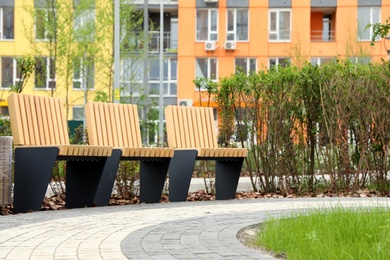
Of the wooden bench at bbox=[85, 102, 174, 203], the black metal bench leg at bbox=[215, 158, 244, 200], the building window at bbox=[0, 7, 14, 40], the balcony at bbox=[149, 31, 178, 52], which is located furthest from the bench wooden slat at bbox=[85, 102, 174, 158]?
the building window at bbox=[0, 7, 14, 40]

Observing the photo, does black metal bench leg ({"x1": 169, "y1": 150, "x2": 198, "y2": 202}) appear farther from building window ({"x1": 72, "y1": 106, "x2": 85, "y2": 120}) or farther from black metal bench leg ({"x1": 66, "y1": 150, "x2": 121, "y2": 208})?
building window ({"x1": 72, "y1": 106, "x2": 85, "y2": 120})

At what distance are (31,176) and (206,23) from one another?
42.6 meters

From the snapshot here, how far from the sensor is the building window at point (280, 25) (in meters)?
52.0

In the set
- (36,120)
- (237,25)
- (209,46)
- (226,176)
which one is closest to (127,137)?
(226,176)

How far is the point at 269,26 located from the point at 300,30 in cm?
179

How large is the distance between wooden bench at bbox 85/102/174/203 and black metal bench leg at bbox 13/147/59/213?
1340 millimetres

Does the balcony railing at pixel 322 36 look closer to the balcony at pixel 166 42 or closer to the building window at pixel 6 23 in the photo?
the balcony at pixel 166 42

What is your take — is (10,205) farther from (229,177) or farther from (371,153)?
(371,153)

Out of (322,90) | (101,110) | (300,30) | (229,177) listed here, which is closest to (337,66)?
(322,90)

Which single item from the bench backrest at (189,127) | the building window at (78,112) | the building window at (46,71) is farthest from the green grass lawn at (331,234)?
the building window at (78,112)

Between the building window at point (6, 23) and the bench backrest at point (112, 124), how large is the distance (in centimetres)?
4192

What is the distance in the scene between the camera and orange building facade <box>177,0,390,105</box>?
5119 cm

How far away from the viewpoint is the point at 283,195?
1397 centimetres

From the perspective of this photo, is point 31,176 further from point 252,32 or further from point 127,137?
point 252,32
